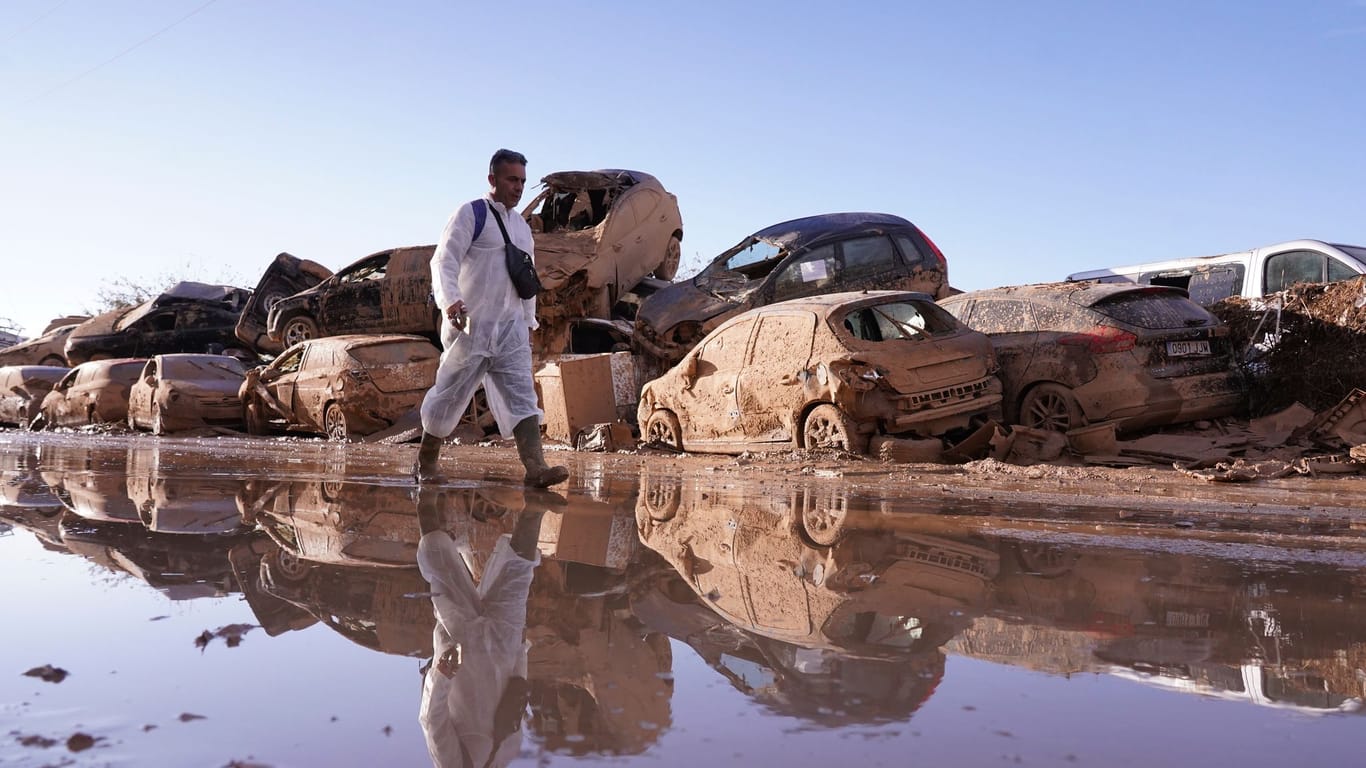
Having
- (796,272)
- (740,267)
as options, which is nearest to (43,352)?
(740,267)

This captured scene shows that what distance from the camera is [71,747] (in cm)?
210

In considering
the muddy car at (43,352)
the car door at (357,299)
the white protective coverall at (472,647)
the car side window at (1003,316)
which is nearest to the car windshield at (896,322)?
the car side window at (1003,316)

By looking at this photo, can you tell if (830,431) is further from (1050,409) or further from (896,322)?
(1050,409)

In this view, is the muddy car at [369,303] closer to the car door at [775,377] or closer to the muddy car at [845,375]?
the muddy car at [845,375]

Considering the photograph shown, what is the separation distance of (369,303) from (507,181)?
1205cm

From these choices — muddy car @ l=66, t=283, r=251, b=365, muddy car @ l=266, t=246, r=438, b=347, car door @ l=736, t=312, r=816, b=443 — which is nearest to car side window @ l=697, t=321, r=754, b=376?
car door @ l=736, t=312, r=816, b=443

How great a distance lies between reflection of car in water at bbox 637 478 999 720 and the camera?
8.43 ft

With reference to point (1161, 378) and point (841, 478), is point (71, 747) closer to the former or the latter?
point (841, 478)

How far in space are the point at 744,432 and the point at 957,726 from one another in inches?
333

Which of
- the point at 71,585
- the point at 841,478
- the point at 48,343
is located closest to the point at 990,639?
the point at 71,585

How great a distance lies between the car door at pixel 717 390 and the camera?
10.9m

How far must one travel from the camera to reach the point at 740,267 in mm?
14422

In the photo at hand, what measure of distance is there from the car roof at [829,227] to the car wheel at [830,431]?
4.47m

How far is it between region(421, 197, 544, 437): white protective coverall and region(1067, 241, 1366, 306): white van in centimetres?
835
